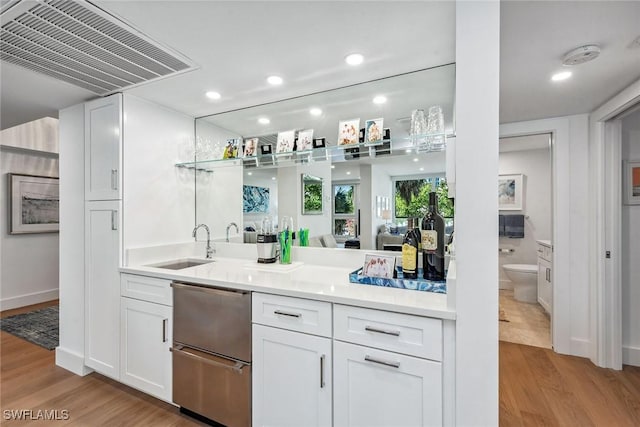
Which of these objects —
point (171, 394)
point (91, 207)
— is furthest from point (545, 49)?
point (91, 207)

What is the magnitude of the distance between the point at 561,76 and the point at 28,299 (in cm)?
659

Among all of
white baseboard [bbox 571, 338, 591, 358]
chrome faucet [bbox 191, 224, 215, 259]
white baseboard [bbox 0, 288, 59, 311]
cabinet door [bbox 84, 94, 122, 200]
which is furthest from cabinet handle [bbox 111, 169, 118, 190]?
white baseboard [bbox 571, 338, 591, 358]

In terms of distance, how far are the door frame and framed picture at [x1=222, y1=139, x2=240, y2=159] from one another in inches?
119

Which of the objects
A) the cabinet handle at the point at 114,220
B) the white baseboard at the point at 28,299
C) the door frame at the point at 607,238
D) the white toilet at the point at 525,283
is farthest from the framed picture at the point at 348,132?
the white baseboard at the point at 28,299

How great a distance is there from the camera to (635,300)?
8.16ft

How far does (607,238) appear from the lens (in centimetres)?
243

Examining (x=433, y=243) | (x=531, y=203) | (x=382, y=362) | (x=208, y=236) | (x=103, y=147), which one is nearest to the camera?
(x=382, y=362)

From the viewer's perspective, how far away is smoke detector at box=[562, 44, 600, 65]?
1575 millimetres

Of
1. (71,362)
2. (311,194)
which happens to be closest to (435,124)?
(311,194)

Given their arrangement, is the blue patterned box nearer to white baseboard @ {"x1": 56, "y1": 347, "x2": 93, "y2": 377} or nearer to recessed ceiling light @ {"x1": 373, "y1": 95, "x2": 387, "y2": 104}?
recessed ceiling light @ {"x1": 373, "y1": 95, "x2": 387, "y2": 104}

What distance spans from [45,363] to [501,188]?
19.8 feet

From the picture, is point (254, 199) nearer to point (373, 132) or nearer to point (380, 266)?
point (373, 132)

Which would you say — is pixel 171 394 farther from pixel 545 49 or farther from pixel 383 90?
pixel 545 49

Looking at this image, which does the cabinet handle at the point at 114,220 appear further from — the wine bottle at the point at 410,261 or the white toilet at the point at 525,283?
the white toilet at the point at 525,283
